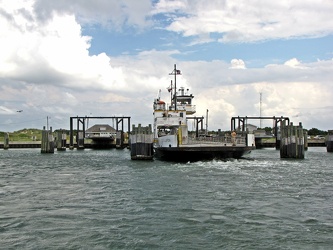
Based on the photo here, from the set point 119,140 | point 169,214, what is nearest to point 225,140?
point 169,214

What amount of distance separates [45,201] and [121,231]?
19.7ft

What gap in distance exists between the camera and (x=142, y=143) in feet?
124

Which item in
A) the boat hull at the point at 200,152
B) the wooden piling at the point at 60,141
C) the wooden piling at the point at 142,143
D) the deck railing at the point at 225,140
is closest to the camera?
the boat hull at the point at 200,152

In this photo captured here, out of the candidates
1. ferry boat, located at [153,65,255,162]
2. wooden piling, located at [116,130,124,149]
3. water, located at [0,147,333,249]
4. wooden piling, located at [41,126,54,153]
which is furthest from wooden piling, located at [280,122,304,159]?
wooden piling, located at [116,130,124,149]

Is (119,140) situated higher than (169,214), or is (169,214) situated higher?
(119,140)

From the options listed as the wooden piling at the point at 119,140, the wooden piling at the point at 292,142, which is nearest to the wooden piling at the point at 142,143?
the wooden piling at the point at 292,142

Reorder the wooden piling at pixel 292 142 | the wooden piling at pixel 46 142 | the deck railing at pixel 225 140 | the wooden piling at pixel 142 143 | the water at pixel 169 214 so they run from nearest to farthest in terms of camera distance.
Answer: the water at pixel 169 214 → the deck railing at pixel 225 140 → the wooden piling at pixel 142 143 → the wooden piling at pixel 292 142 → the wooden piling at pixel 46 142

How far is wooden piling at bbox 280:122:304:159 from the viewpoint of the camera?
39000 mm

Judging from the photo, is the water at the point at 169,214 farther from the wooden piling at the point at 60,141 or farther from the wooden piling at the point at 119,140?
the wooden piling at the point at 119,140

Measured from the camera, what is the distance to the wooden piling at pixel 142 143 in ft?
122

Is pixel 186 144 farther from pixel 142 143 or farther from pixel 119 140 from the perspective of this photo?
Result: pixel 119 140

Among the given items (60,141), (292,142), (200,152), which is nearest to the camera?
(200,152)

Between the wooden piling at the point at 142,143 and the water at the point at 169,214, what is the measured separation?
14554mm

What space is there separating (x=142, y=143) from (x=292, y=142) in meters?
14.4
